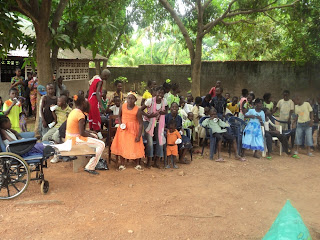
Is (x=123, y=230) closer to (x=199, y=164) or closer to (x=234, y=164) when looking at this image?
(x=199, y=164)

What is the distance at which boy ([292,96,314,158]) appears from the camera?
27.0ft

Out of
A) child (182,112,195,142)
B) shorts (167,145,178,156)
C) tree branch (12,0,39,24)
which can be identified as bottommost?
shorts (167,145,178,156)

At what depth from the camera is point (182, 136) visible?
7309mm

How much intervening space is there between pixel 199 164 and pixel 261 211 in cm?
243

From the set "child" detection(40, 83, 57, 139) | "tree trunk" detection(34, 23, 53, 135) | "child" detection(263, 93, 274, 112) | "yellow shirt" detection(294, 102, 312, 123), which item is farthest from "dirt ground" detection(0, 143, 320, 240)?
"tree trunk" detection(34, 23, 53, 135)

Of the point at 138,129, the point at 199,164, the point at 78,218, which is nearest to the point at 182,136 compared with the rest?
the point at 199,164

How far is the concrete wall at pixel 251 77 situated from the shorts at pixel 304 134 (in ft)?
20.4

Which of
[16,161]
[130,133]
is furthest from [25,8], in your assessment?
[16,161]

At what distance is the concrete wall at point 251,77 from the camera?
45.9ft

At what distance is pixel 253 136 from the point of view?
7.77m

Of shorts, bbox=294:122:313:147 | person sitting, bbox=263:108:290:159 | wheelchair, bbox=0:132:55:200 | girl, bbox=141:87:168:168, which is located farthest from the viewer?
shorts, bbox=294:122:313:147

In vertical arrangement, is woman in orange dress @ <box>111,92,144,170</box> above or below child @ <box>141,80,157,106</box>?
below

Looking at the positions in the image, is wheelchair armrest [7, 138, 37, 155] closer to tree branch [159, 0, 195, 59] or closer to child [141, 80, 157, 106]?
child [141, 80, 157, 106]

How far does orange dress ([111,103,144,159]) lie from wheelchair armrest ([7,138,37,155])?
6.19ft
